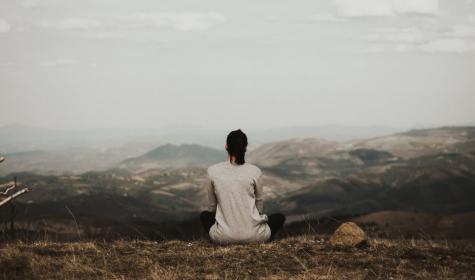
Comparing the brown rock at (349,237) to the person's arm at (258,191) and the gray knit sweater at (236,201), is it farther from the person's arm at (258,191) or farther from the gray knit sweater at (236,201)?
the person's arm at (258,191)

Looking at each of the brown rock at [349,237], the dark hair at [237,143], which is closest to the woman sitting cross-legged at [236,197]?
the dark hair at [237,143]

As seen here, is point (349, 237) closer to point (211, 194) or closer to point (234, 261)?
point (234, 261)

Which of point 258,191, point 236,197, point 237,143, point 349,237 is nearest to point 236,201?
point 236,197

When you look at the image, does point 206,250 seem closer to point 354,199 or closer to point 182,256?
point 182,256

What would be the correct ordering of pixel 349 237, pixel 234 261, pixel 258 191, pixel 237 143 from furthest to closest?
1. pixel 349 237
2. pixel 258 191
3. pixel 237 143
4. pixel 234 261

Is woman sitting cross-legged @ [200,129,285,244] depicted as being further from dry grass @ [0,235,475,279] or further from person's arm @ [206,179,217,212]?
dry grass @ [0,235,475,279]

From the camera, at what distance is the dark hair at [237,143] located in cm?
1036

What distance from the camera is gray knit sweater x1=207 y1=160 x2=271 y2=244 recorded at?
10477mm

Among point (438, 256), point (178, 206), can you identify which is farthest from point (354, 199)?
point (438, 256)

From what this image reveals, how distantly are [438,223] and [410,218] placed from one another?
10286mm

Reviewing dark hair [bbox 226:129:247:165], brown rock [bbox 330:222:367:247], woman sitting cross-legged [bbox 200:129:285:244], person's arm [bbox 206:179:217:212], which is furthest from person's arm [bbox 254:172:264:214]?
brown rock [bbox 330:222:367:247]

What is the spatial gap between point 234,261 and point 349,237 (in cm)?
282

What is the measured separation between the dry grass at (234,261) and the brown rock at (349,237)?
218 mm

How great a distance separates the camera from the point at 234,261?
1006cm
